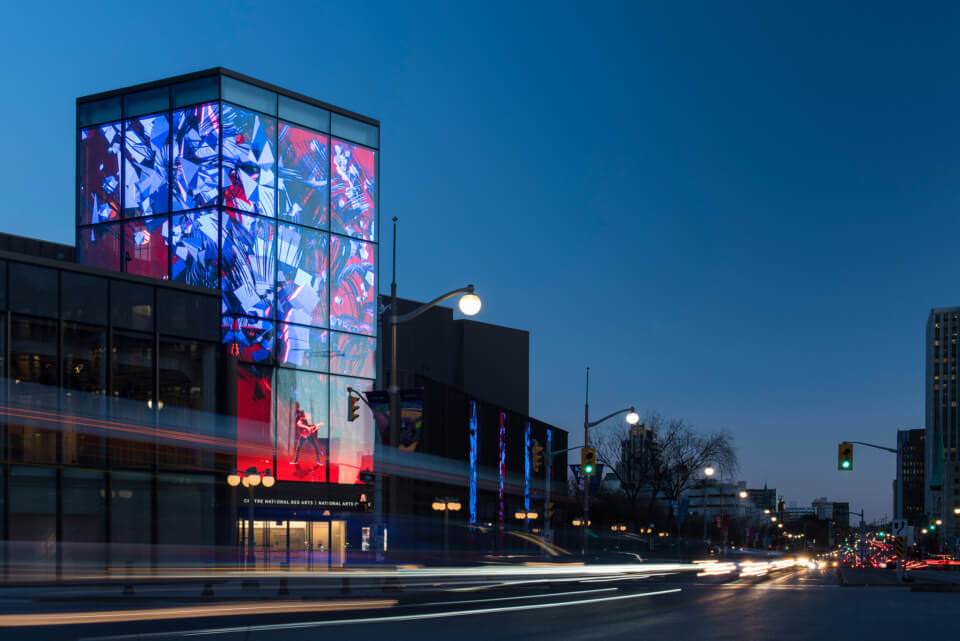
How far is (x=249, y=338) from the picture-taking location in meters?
55.3

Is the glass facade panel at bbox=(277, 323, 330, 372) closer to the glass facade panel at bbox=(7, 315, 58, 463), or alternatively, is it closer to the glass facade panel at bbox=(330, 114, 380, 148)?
the glass facade panel at bbox=(330, 114, 380, 148)

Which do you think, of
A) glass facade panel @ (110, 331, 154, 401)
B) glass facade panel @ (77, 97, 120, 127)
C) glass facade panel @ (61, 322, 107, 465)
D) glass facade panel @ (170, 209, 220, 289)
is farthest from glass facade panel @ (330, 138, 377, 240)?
glass facade panel @ (61, 322, 107, 465)

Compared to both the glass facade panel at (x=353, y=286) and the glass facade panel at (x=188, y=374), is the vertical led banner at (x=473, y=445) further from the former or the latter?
the glass facade panel at (x=188, y=374)

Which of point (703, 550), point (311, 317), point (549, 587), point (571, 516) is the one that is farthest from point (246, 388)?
point (571, 516)

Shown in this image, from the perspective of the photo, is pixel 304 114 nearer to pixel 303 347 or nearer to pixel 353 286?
pixel 353 286

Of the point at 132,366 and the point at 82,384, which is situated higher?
the point at 132,366

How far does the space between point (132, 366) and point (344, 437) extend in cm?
1863

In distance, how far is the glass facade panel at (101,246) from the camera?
56688 millimetres

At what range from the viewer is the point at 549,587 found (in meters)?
34.8

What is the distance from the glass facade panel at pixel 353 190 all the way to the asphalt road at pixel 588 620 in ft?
118

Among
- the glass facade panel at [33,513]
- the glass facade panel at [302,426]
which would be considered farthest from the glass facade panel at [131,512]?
the glass facade panel at [302,426]

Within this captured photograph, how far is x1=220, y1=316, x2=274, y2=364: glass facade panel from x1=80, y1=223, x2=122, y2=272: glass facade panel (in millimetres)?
7646

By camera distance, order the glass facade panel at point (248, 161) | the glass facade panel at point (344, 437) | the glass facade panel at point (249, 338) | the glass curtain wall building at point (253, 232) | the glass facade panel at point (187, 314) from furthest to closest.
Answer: the glass facade panel at point (344, 437)
the glass facade panel at point (248, 161)
the glass curtain wall building at point (253, 232)
the glass facade panel at point (249, 338)
the glass facade panel at point (187, 314)

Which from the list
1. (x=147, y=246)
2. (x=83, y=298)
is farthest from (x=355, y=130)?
(x=83, y=298)
